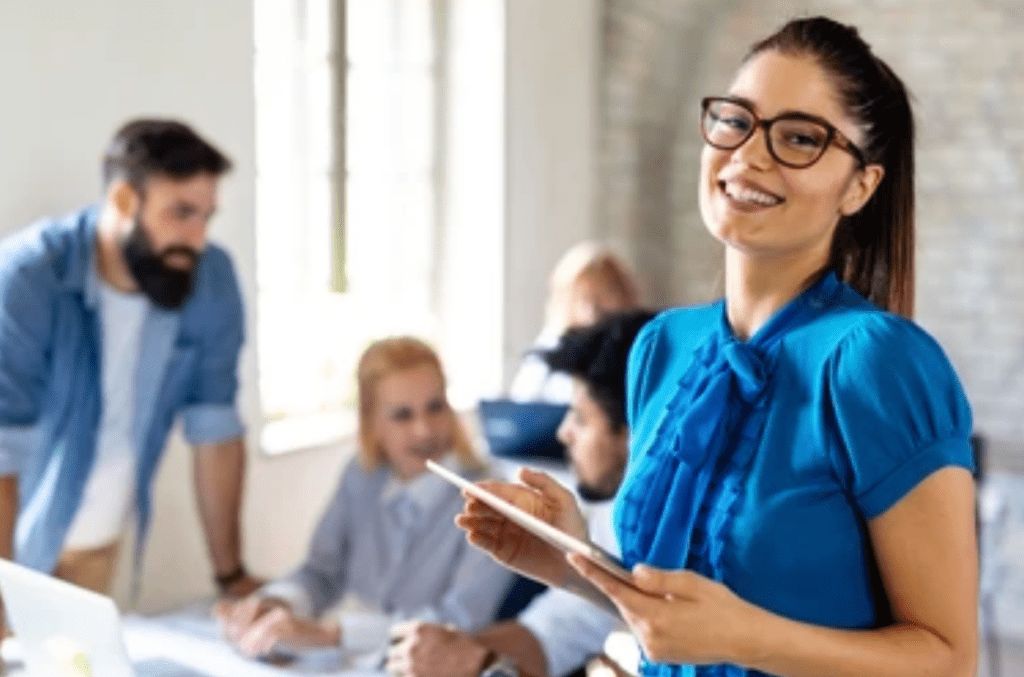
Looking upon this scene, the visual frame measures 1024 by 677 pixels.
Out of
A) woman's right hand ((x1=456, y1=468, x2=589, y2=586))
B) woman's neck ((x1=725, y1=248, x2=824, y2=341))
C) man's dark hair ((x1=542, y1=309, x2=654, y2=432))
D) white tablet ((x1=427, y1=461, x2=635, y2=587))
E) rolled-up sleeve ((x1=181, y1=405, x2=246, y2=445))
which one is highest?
woman's neck ((x1=725, y1=248, x2=824, y2=341))

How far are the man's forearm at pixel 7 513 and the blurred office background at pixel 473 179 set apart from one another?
0.63m

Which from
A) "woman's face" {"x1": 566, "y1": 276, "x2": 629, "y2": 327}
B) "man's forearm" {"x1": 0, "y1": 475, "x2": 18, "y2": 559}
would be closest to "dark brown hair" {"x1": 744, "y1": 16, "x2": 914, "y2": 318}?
"man's forearm" {"x1": 0, "y1": 475, "x2": 18, "y2": 559}

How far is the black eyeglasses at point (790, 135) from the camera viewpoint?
128 centimetres

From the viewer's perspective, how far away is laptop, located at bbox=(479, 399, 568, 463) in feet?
13.6

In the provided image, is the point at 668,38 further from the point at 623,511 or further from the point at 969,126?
the point at 623,511

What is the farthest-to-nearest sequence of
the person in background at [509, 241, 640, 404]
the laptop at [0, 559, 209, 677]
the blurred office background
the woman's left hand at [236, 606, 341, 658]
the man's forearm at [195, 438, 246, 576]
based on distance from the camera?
the person in background at [509, 241, 640, 404] → the blurred office background → the man's forearm at [195, 438, 246, 576] → the woman's left hand at [236, 606, 341, 658] → the laptop at [0, 559, 209, 677]

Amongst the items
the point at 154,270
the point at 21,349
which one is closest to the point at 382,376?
the point at 154,270

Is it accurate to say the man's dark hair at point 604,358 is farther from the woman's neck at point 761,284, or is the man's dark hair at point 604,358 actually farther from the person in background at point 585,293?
the woman's neck at point 761,284

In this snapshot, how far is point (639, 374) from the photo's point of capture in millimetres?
1509

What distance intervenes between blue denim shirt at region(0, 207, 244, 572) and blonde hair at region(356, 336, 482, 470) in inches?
17.5

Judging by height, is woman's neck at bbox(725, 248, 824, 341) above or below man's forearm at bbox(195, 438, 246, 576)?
above

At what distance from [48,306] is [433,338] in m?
2.69

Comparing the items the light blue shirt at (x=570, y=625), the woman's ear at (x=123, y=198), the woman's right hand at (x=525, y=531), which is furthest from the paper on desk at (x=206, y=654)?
the woman's right hand at (x=525, y=531)

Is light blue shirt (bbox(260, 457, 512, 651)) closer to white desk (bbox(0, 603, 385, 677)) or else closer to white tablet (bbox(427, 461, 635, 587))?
white desk (bbox(0, 603, 385, 677))
